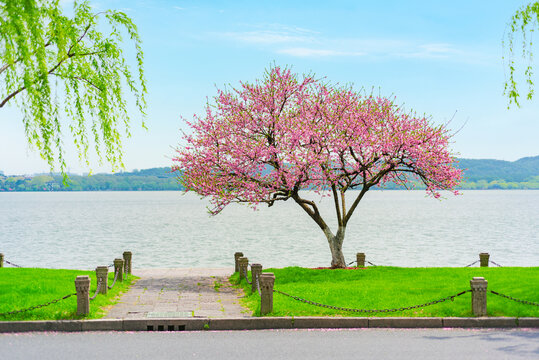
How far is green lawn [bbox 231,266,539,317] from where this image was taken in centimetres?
1447

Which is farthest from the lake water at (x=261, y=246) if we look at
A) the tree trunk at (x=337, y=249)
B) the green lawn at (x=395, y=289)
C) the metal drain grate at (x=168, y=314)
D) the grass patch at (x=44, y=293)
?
the metal drain grate at (x=168, y=314)

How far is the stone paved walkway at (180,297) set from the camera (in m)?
14.8

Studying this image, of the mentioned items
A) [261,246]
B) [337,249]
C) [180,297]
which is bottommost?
[261,246]

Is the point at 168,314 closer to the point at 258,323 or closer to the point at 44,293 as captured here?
the point at 258,323

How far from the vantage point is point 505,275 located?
2034 centimetres

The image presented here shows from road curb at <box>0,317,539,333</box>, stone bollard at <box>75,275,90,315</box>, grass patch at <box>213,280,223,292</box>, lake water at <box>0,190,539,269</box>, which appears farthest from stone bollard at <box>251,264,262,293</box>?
lake water at <box>0,190,539,269</box>

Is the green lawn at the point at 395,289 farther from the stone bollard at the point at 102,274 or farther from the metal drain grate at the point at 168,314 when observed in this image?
the stone bollard at the point at 102,274

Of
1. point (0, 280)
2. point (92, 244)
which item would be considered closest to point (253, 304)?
point (0, 280)

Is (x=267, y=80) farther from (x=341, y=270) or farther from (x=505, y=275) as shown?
(x=505, y=275)

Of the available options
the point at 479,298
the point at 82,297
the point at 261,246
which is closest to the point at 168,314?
the point at 82,297

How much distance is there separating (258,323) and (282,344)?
6.08 ft

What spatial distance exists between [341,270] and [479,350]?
11481mm

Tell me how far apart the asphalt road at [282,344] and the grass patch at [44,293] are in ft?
3.49

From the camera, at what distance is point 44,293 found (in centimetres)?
1716
